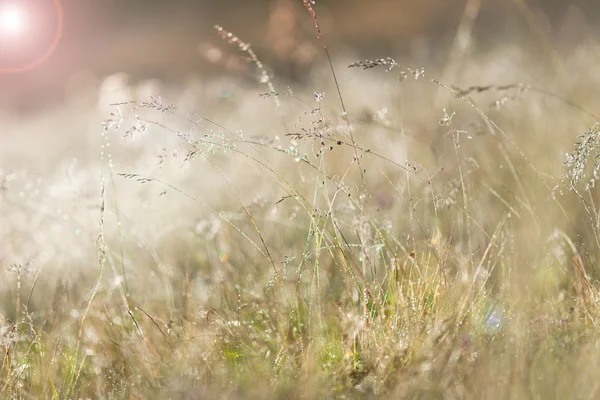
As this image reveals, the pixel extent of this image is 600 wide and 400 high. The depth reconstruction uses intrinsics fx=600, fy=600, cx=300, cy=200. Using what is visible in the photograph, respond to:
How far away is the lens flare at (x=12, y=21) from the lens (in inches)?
526

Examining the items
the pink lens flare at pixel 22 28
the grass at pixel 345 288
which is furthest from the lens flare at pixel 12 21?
the grass at pixel 345 288

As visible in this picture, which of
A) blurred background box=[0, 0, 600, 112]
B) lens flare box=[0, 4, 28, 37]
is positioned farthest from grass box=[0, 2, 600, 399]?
lens flare box=[0, 4, 28, 37]

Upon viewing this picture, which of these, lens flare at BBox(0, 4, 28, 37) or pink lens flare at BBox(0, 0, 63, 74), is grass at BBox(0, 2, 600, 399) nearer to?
lens flare at BBox(0, 4, 28, 37)

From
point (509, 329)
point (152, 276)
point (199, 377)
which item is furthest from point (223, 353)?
point (152, 276)

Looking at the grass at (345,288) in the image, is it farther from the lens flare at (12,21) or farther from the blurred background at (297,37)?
the lens flare at (12,21)

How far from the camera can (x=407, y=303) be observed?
1.69 m

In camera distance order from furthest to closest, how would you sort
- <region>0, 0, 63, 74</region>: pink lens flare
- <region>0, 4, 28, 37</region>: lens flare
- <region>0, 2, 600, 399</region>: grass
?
1. <region>0, 0, 63, 74</region>: pink lens flare
2. <region>0, 4, 28, 37</region>: lens flare
3. <region>0, 2, 600, 399</region>: grass

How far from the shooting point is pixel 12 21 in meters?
15.1

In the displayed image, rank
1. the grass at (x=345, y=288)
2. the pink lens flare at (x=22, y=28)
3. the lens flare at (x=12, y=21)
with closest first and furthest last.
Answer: the grass at (x=345, y=288)
the lens flare at (x=12, y=21)
the pink lens flare at (x=22, y=28)

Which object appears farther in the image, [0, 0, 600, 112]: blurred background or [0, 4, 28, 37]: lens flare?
[0, 4, 28, 37]: lens flare

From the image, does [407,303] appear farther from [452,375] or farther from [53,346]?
[53,346]

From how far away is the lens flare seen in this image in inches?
526

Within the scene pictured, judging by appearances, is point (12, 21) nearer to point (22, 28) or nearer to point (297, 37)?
point (22, 28)

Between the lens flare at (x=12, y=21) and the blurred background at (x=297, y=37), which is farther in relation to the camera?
the lens flare at (x=12, y=21)
